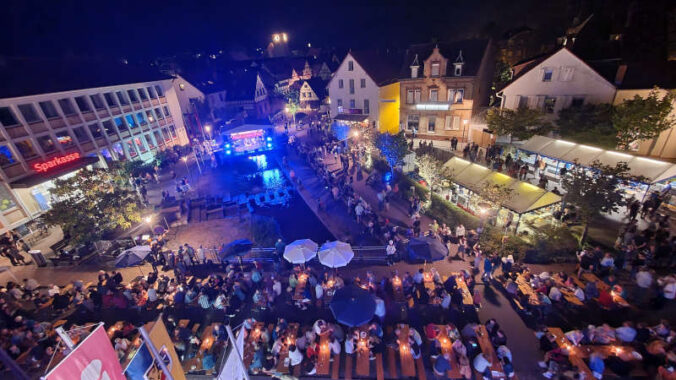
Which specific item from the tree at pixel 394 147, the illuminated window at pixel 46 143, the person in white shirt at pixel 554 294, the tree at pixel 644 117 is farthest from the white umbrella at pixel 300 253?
the illuminated window at pixel 46 143

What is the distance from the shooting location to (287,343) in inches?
427

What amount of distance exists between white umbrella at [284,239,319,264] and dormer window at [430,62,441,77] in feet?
78.1

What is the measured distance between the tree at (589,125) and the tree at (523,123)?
1.20 meters

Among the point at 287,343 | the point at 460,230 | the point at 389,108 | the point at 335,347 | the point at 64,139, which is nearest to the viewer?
the point at 335,347

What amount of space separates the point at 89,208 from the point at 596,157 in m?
32.8

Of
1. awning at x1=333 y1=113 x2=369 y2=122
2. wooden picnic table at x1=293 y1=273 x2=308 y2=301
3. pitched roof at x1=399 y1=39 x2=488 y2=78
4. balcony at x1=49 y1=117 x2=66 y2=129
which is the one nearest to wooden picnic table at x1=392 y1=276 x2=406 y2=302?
wooden picnic table at x1=293 y1=273 x2=308 y2=301

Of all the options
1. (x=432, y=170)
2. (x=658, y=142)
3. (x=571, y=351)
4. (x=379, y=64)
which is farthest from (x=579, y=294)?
(x=379, y=64)

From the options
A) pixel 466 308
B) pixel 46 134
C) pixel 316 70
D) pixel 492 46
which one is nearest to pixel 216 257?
pixel 466 308

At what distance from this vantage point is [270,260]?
55.0ft

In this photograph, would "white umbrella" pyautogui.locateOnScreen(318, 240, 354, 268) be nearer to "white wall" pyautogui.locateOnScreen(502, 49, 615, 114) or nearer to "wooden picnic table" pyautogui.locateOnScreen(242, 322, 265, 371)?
"wooden picnic table" pyautogui.locateOnScreen(242, 322, 265, 371)

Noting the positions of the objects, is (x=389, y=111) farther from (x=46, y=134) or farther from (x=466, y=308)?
(x=46, y=134)

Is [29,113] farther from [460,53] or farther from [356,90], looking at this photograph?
[460,53]

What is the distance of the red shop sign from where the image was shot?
2339 centimetres

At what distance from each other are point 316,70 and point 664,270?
70.4m
